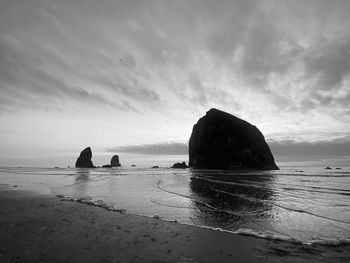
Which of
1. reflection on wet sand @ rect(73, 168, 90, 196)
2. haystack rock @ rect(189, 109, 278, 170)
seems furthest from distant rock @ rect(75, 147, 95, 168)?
reflection on wet sand @ rect(73, 168, 90, 196)

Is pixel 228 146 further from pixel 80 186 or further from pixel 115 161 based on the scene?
pixel 115 161

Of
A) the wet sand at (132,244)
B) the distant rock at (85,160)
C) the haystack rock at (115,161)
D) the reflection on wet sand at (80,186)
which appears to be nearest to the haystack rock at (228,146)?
the distant rock at (85,160)

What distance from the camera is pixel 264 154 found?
84688mm

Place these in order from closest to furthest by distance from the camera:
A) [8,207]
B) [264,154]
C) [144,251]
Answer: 1. [144,251]
2. [8,207]
3. [264,154]

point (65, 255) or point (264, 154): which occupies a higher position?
point (264, 154)

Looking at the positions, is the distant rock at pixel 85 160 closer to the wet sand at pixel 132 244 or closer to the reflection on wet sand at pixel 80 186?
the reflection on wet sand at pixel 80 186

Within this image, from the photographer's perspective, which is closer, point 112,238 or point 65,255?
point 65,255

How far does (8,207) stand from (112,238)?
637 cm

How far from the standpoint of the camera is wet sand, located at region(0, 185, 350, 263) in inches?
175

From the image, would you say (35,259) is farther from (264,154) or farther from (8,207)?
(264,154)

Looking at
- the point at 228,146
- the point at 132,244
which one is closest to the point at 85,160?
the point at 228,146

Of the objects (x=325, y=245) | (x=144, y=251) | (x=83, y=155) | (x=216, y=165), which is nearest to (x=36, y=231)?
(x=144, y=251)

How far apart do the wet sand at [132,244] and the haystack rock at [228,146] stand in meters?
78.4

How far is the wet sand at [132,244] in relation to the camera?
4.44m
